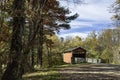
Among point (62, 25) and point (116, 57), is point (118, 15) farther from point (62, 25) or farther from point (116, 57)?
point (116, 57)

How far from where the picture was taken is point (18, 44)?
15.7 metres

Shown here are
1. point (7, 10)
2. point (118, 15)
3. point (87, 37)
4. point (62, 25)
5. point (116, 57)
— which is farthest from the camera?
point (87, 37)

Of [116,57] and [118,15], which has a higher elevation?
[118,15]

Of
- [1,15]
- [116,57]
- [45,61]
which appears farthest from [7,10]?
[116,57]

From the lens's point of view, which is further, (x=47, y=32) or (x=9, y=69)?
(x=47, y=32)

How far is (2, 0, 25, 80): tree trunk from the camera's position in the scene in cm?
1517

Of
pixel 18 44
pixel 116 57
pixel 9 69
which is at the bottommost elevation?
pixel 116 57

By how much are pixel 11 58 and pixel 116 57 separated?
72330 mm

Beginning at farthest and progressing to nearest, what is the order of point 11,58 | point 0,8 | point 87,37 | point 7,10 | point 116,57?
1. point 87,37
2. point 116,57
3. point 11,58
4. point 7,10
5. point 0,8

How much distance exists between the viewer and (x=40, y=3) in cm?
1630

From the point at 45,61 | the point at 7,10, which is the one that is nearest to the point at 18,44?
the point at 7,10

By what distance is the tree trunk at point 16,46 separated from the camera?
15172mm

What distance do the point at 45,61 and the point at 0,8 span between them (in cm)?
3642

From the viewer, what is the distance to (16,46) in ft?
51.4
